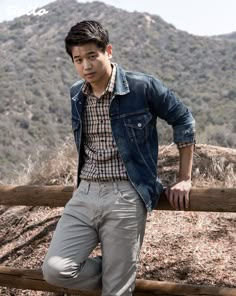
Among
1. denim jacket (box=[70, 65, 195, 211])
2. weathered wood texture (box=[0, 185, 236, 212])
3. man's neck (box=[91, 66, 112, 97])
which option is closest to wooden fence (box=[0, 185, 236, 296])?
weathered wood texture (box=[0, 185, 236, 212])

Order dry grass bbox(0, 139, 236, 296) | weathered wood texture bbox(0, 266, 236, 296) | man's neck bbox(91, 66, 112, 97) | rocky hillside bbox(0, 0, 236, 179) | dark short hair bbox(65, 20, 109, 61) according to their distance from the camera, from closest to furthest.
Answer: dark short hair bbox(65, 20, 109, 61)
man's neck bbox(91, 66, 112, 97)
weathered wood texture bbox(0, 266, 236, 296)
dry grass bbox(0, 139, 236, 296)
rocky hillside bbox(0, 0, 236, 179)

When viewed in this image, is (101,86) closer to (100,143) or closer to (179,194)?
(100,143)

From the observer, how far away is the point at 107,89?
3.08 metres

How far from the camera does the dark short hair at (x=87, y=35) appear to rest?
2.97m

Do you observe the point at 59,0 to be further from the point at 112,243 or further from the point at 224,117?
the point at 112,243

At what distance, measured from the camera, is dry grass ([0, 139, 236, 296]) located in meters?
4.65

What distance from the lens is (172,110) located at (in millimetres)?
3064

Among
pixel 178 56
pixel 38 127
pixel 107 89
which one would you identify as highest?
pixel 107 89

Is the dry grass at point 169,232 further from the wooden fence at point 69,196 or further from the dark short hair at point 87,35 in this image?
the dark short hair at point 87,35

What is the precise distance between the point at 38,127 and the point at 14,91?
3970 mm

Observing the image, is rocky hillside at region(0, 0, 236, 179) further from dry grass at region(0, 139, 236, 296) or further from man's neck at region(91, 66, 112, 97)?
man's neck at region(91, 66, 112, 97)

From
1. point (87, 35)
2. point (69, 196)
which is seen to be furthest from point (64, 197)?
point (87, 35)

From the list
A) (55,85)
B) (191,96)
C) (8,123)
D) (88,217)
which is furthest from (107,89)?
(55,85)

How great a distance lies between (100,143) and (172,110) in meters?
0.40
